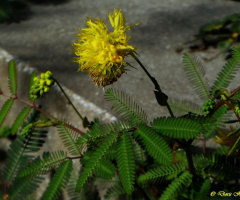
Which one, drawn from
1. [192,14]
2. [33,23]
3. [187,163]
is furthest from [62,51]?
[187,163]

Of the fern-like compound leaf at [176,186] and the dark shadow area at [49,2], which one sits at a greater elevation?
the dark shadow area at [49,2]

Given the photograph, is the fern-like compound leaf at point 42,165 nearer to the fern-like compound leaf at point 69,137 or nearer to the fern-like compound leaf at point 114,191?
the fern-like compound leaf at point 69,137

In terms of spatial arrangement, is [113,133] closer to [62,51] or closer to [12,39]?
[62,51]

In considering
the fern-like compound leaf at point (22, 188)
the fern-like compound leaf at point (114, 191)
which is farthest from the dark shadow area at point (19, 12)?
the fern-like compound leaf at point (114, 191)

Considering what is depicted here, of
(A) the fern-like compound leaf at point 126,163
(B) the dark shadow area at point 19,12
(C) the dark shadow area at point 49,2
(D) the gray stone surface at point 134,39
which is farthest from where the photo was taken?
(C) the dark shadow area at point 49,2

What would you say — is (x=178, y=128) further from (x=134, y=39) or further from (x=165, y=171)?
(x=134, y=39)

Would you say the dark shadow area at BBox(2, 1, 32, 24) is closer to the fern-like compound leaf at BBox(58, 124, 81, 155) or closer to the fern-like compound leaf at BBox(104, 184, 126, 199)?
the fern-like compound leaf at BBox(58, 124, 81, 155)
